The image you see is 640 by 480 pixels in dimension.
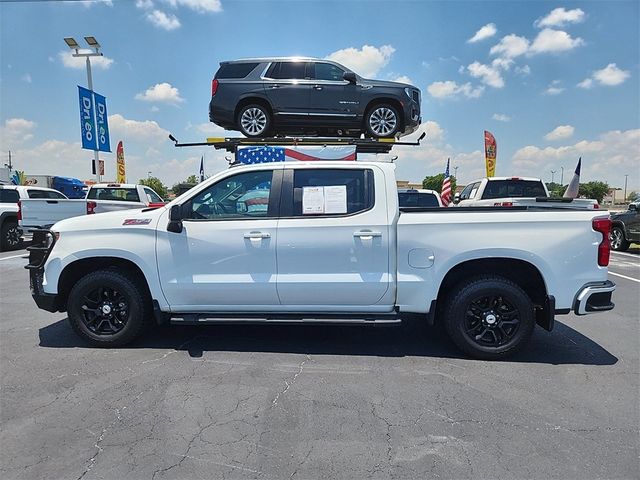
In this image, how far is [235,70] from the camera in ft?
23.7

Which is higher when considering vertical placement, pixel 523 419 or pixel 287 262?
pixel 287 262

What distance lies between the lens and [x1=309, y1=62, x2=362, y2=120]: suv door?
7.09 metres

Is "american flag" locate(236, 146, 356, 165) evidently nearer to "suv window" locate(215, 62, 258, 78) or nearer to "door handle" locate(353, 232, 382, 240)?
"suv window" locate(215, 62, 258, 78)

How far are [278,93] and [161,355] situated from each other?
4.84m

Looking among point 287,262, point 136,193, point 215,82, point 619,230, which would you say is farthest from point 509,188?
point 136,193

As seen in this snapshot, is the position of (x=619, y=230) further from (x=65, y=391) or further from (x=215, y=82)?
(x=65, y=391)

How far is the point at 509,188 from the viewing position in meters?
10.8

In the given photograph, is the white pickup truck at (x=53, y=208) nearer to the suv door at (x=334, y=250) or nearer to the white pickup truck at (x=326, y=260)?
the white pickup truck at (x=326, y=260)

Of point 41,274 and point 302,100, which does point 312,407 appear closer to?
point 41,274

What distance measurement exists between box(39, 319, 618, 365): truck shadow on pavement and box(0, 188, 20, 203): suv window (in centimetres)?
964

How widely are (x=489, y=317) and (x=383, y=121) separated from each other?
4.51 m

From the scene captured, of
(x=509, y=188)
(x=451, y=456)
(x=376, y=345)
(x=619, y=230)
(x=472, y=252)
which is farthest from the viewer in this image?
(x=619, y=230)

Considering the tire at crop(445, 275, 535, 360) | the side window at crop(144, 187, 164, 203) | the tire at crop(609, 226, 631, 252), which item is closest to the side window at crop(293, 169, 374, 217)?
the tire at crop(445, 275, 535, 360)

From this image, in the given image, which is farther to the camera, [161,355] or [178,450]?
[161,355]
